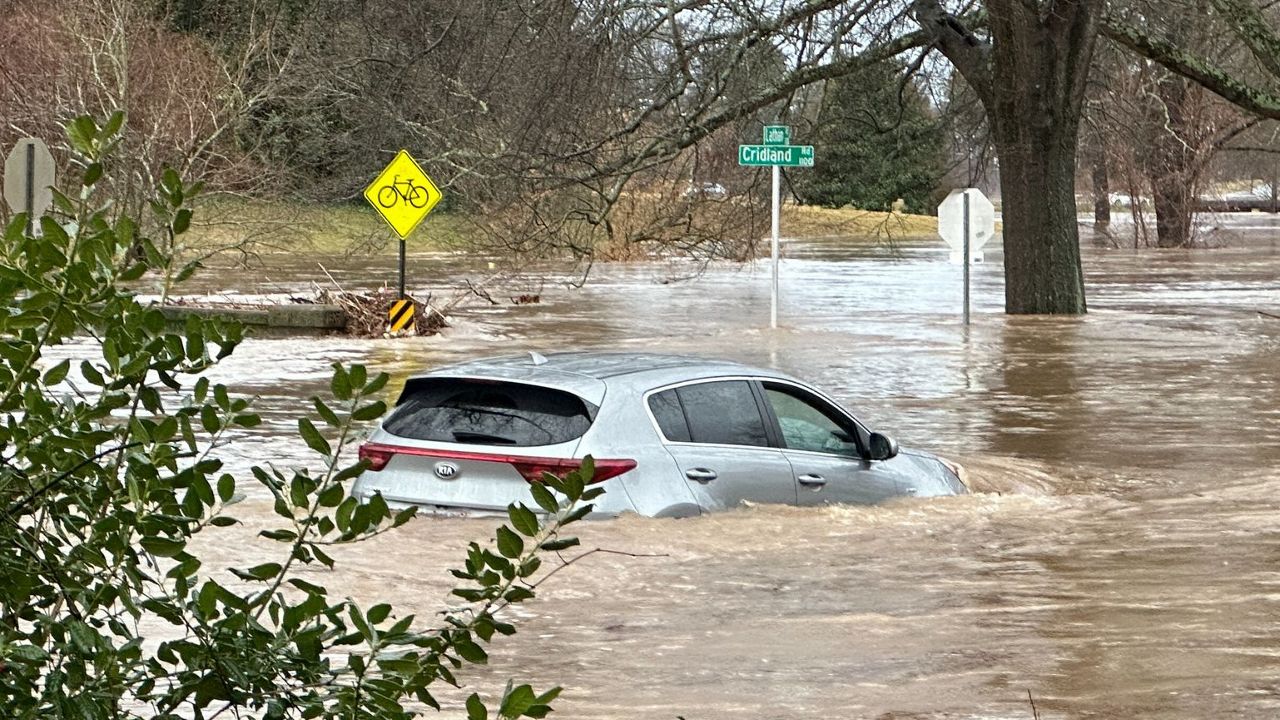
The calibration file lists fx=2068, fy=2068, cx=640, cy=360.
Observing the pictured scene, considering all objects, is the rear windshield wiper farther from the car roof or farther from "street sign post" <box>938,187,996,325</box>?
"street sign post" <box>938,187,996,325</box>

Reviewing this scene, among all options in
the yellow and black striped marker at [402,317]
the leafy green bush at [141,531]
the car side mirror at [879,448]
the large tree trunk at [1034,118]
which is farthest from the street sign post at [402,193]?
the leafy green bush at [141,531]

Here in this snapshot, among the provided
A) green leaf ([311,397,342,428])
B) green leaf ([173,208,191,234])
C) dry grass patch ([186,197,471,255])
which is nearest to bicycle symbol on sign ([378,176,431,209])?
dry grass patch ([186,197,471,255])

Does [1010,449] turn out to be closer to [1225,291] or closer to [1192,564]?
[1192,564]

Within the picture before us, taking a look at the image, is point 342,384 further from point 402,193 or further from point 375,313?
point 375,313

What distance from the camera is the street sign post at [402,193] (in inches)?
1078

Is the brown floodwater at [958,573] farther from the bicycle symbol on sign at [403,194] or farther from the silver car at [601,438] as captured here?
the bicycle symbol on sign at [403,194]

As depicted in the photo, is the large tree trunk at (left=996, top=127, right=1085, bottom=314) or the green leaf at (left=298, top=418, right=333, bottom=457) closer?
the green leaf at (left=298, top=418, right=333, bottom=457)

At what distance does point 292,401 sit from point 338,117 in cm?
4179

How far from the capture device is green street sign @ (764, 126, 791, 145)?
26156 millimetres

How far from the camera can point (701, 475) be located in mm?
10625

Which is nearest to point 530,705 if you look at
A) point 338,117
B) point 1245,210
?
point 338,117

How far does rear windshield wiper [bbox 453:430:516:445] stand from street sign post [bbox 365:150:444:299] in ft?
56.5

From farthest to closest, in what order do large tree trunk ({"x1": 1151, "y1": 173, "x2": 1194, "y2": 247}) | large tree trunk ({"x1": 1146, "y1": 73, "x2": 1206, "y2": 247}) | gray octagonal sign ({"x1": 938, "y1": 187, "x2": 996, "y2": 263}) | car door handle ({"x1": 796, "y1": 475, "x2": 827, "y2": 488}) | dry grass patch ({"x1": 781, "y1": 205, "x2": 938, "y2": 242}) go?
dry grass patch ({"x1": 781, "y1": 205, "x2": 938, "y2": 242})
large tree trunk ({"x1": 1151, "y1": 173, "x2": 1194, "y2": 247})
large tree trunk ({"x1": 1146, "y1": 73, "x2": 1206, "y2": 247})
gray octagonal sign ({"x1": 938, "y1": 187, "x2": 996, "y2": 263})
car door handle ({"x1": 796, "y1": 475, "x2": 827, "y2": 488})

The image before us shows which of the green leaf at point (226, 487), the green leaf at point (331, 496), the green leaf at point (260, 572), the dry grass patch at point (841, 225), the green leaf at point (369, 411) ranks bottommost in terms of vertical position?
the dry grass patch at point (841, 225)
